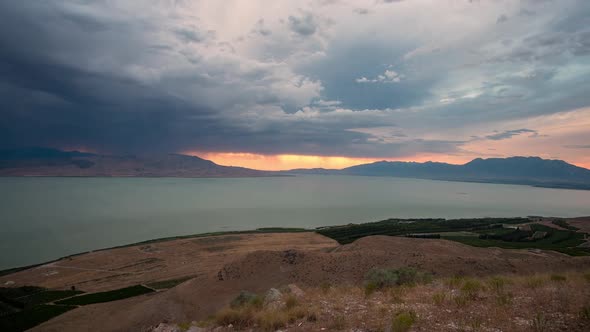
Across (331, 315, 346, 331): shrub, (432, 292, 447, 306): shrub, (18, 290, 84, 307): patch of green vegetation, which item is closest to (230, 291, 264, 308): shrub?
(331, 315, 346, 331): shrub

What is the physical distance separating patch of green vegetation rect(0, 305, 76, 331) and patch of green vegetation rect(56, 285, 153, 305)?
186cm

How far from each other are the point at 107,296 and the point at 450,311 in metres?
35.8

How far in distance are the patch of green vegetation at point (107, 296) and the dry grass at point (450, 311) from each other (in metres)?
28.9

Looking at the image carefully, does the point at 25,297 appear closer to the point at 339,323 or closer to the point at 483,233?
the point at 339,323

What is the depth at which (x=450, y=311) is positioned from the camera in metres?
8.46

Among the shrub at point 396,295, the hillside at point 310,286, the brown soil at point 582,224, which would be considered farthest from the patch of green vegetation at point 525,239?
the shrub at point 396,295

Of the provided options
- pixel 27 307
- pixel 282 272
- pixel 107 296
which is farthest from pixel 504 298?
pixel 27 307

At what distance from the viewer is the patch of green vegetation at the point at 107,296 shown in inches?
1277

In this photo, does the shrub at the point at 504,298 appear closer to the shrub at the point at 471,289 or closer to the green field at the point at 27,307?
the shrub at the point at 471,289

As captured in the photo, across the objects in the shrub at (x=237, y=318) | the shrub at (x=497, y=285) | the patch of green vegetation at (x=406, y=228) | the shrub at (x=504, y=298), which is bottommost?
the patch of green vegetation at (x=406, y=228)

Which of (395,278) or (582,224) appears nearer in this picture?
(395,278)

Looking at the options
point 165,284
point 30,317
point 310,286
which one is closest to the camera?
point 310,286

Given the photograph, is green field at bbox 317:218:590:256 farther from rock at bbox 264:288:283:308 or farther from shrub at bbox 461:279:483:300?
rock at bbox 264:288:283:308

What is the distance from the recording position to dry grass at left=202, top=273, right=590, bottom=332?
7.25 meters
